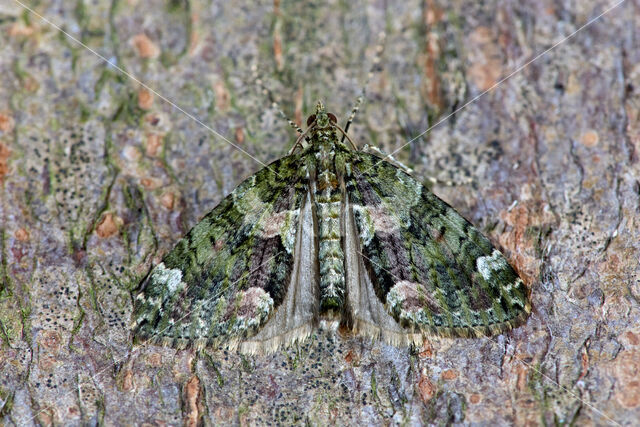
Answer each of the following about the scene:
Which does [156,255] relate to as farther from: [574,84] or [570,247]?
[574,84]

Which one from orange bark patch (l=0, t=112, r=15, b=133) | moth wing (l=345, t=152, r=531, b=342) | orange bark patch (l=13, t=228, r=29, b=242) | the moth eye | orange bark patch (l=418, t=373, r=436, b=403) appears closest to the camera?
orange bark patch (l=418, t=373, r=436, b=403)

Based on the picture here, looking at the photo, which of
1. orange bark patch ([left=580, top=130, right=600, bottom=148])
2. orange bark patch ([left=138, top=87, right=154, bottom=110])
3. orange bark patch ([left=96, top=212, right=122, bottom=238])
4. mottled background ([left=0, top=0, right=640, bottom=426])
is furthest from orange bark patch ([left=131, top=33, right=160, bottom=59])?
orange bark patch ([left=580, top=130, right=600, bottom=148])

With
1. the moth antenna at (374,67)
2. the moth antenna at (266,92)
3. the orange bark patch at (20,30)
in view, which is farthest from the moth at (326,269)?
the orange bark patch at (20,30)

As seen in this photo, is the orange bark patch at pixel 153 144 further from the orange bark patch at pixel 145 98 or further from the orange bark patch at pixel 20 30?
the orange bark patch at pixel 20 30

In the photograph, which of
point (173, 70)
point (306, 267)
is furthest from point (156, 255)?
point (173, 70)

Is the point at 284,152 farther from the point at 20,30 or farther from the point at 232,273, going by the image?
the point at 20,30

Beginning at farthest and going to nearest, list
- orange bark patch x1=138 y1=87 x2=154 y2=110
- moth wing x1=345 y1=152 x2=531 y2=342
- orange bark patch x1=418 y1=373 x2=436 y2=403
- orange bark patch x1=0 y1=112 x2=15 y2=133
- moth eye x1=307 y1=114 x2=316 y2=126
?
orange bark patch x1=138 y1=87 x2=154 y2=110, orange bark patch x1=0 y1=112 x2=15 y2=133, moth eye x1=307 y1=114 x2=316 y2=126, moth wing x1=345 y1=152 x2=531 y2=342, orange bark patch x1=418 y1=373 x2=436 y2=403

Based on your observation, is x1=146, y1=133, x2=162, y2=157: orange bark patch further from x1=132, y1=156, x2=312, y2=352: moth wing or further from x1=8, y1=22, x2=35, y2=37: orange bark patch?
x1=8, y1=22, x2=35, y2=37: orange bark patch
